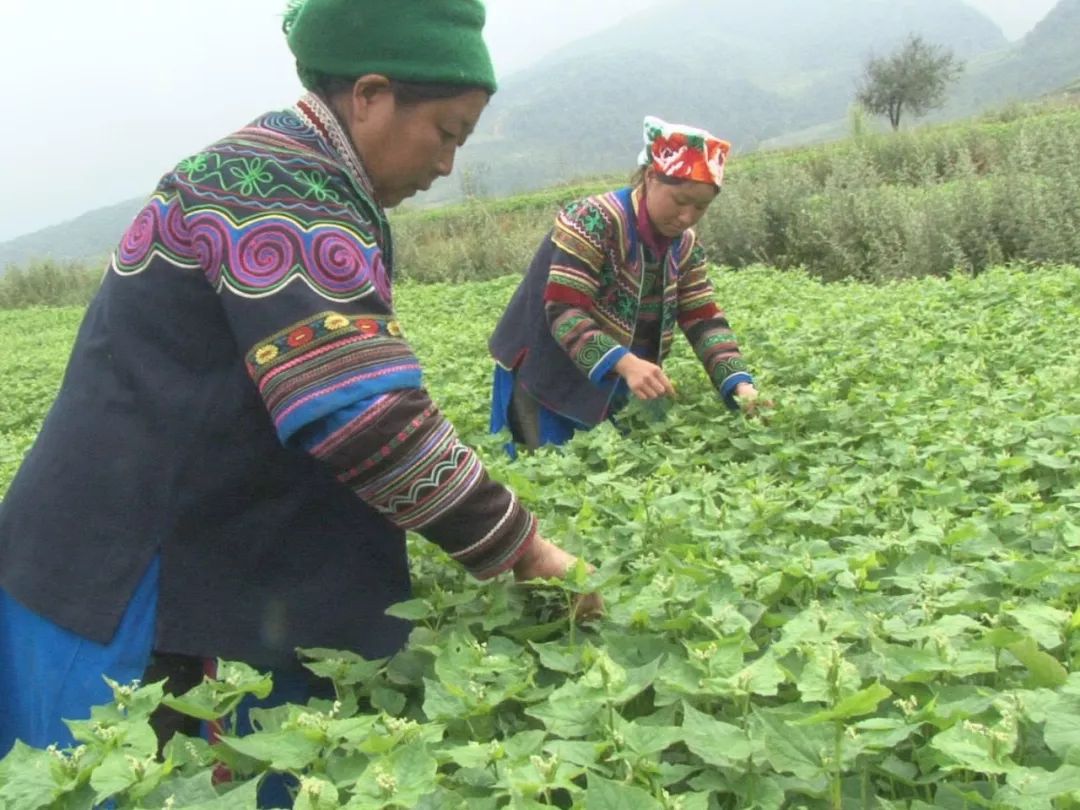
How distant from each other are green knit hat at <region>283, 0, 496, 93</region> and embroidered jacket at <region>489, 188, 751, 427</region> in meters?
1.90

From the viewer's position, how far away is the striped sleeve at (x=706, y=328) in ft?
12.5

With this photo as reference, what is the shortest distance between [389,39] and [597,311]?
83.7 inches

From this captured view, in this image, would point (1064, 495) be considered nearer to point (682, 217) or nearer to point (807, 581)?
point (807, 581)

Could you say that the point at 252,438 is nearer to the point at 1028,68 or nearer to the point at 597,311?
the point at 597,311

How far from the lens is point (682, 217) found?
3703mm

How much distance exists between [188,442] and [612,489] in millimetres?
1229

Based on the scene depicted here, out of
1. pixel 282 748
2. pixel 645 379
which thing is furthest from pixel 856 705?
pixel 645 379

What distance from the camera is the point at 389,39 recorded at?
176 centimetres

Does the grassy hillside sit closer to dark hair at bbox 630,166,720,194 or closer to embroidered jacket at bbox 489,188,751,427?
embroidered jacket at bbox 489,188,751,427

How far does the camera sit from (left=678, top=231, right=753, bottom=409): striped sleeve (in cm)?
380

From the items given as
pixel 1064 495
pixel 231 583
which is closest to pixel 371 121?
pixel 231 583

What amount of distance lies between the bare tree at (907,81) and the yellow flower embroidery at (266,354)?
47.4 m

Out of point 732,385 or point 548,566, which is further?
point 732,385

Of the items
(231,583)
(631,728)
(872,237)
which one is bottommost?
(872,237)
